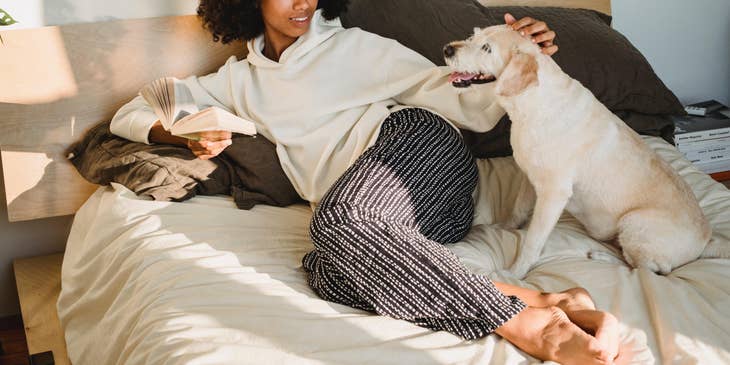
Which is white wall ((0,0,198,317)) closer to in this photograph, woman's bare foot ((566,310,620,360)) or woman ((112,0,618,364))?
woman ((112,0,618,364))

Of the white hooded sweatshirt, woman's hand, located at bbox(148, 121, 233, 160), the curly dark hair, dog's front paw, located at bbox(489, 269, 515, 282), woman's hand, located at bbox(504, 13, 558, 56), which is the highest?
woman's hand, located at bbox(504, 13, 558, 56)

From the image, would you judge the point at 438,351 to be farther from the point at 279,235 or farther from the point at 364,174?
the point at 279,235

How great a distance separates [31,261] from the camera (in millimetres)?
2592

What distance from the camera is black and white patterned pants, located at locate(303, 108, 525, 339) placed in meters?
1.46

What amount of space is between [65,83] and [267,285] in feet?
4.18

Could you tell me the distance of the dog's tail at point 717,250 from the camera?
184 centimetres

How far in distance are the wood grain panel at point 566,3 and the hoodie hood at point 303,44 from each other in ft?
2.91

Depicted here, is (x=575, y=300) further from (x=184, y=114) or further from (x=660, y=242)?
(x=184, y=114)

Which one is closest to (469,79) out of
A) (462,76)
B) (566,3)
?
(462,76)

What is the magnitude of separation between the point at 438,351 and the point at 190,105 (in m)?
0.96

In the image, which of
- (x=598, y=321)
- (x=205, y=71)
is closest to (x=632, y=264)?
(x=598, y=321)

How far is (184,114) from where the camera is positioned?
6.13 ft

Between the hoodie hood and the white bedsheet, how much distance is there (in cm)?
46

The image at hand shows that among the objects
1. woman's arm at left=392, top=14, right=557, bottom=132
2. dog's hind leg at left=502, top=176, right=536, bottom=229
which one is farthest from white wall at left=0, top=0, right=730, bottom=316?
dog's hind leg at left=502, top=176, right=536, bottom=229
